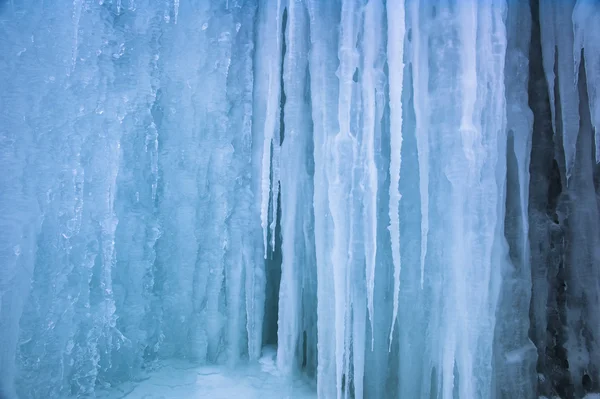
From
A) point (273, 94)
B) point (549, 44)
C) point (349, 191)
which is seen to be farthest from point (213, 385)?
point (549, 44)

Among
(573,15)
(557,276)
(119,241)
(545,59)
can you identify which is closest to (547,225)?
(557,276)

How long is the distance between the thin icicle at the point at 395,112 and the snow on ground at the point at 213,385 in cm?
104

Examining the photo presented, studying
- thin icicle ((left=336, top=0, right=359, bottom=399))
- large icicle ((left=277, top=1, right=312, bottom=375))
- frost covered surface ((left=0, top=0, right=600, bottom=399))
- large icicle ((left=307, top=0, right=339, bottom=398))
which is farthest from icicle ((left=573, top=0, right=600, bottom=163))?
large icicle ((left=277, top=1, right=312, bottom=375))

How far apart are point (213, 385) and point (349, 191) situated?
1977mm

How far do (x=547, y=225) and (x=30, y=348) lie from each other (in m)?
4.07

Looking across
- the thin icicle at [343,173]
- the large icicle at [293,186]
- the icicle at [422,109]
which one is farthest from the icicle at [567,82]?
the large icicle at [293,186]

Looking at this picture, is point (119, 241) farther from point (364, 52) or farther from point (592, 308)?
point (592, 308)

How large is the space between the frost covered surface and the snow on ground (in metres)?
0.03

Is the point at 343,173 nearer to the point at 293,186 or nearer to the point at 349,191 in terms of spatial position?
the point at 349,191

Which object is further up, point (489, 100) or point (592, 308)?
point (489, 100)

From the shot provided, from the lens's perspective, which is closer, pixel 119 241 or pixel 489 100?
pixel 489 100

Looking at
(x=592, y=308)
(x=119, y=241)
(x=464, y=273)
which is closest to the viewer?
(x=464, y=273)

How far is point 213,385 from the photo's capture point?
12.2ft

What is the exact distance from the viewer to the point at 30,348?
329 cm
